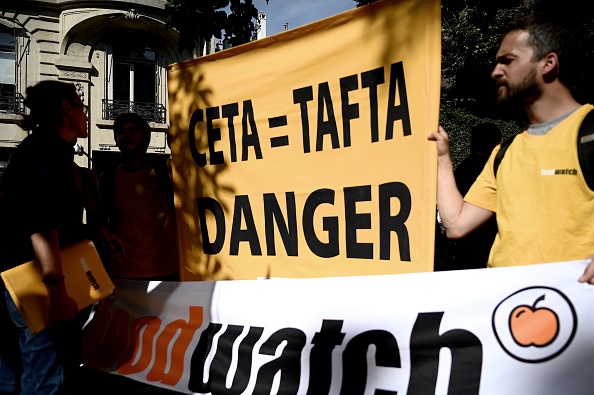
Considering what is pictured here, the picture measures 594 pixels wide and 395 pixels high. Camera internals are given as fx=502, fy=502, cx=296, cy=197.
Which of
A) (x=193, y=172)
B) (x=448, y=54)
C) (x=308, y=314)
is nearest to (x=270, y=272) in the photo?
(x=308, y=314)

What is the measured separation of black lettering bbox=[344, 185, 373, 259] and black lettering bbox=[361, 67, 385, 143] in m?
0.28

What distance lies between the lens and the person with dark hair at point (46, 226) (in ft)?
7.38

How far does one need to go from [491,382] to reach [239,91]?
2.20 meters

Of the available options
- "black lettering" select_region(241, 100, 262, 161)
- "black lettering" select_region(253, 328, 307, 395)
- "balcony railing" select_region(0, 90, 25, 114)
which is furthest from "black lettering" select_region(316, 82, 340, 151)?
"balcony railing" select_region(0, 90, 25, 114)

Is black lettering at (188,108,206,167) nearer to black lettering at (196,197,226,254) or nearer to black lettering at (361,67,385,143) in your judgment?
black lettering at (196,197,226,254)

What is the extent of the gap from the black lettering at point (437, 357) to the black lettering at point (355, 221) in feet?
1.97

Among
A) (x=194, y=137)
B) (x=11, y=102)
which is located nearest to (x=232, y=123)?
(x=194, y=137)

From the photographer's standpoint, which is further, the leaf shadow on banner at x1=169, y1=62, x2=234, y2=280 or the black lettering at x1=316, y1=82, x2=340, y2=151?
the leaf shadow on banner at x1=169, y1=62, x2=234, y2=280

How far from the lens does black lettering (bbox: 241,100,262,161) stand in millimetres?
3100

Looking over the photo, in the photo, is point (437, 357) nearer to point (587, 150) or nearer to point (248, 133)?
point (587, 150)

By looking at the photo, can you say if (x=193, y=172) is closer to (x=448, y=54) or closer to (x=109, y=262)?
(x=109, y=262)

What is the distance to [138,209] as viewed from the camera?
11.2 feet

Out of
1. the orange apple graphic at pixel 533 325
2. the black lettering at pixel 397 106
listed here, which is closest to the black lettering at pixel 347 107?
the black lettering at pixel 397 106

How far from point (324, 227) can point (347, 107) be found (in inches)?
26.3
